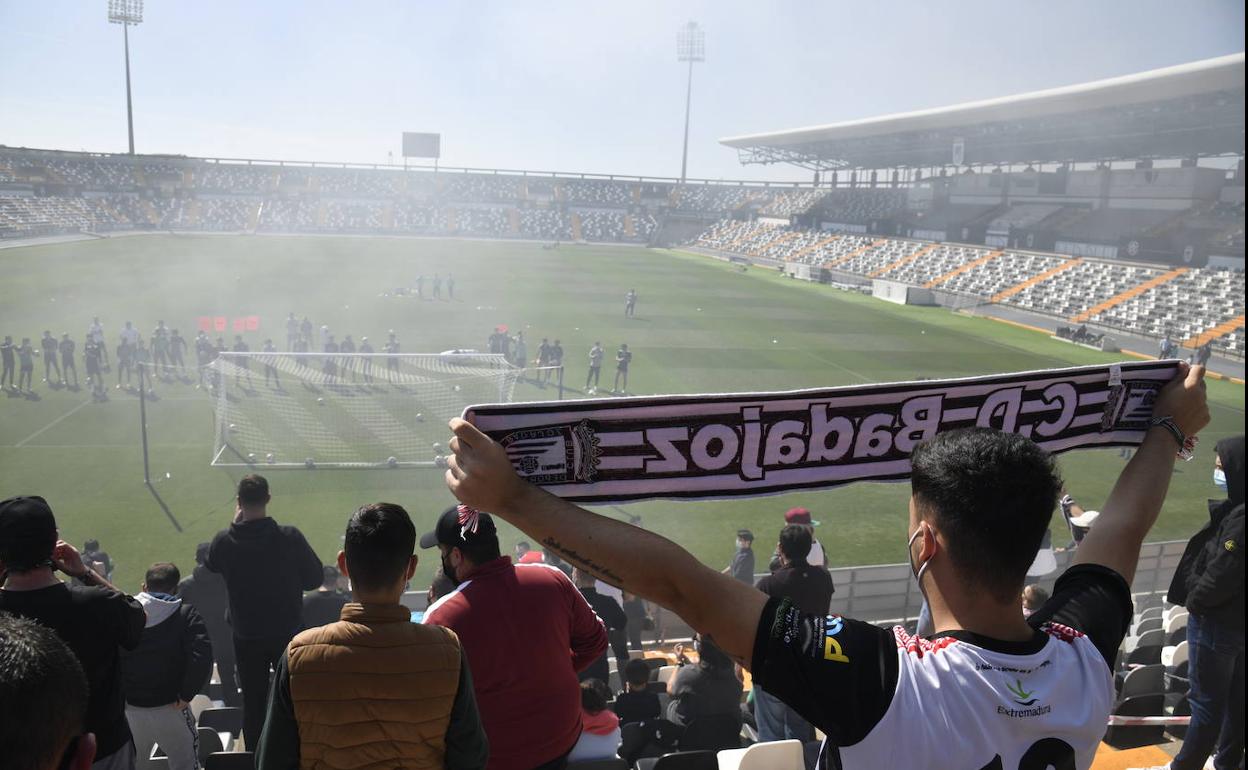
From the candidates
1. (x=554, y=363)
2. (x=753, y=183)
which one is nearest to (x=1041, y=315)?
(x=554, y=363)

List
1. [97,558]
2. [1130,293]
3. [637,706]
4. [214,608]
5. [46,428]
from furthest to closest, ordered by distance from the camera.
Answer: [1130,293], [46,428], [97,558], [214,608], [637,706]

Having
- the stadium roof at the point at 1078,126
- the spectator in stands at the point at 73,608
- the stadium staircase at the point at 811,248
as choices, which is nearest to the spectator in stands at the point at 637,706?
the spectator in stands at the point at 73,608

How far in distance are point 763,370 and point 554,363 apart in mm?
6184

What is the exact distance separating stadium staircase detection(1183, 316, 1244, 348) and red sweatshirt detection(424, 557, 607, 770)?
3283cm

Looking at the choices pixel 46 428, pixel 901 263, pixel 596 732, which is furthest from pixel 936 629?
pixel 901 263

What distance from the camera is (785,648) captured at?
1600 millimetres

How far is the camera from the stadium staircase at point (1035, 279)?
4028cm

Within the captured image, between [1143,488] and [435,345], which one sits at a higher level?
[1143,488]

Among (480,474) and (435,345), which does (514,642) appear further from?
(435,345)

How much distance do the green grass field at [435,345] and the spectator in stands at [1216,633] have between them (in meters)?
3.79

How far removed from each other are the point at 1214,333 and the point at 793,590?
32.3 metres

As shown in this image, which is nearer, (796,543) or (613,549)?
(613,549)

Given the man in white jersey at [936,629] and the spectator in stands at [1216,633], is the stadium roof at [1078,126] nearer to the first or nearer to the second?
the spectator in stands at [1216,633]

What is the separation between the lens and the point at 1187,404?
8.00 feet
